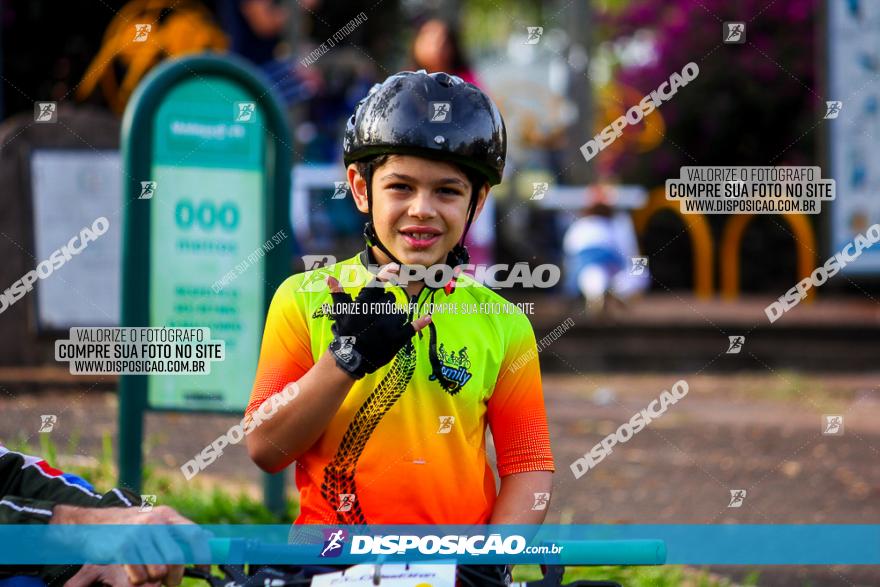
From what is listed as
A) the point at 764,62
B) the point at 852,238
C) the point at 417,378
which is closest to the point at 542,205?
the point at 764,62

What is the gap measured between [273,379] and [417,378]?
1.05ft

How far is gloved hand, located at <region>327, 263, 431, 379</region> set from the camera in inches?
116

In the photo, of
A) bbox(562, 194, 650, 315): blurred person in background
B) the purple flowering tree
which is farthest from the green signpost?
the purple flowering tree

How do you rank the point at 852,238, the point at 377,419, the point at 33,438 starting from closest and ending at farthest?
the point at 377,419, the point at 33,438, the point at 852,238

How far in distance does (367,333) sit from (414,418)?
0.37 meters

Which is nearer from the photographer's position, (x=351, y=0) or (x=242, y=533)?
(x=242, y=533)

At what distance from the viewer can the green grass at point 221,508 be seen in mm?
5199

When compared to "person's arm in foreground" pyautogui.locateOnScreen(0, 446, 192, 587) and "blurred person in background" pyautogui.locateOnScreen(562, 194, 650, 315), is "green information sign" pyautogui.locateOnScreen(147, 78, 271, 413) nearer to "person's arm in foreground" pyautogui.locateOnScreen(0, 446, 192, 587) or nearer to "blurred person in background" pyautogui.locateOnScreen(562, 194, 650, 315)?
"person's arm in foreground" pyautogui.locateOnScreen(0, 446, 192, 587)

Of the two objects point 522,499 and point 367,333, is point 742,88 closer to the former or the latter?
point 522,499

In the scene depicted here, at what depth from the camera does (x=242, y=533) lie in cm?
516

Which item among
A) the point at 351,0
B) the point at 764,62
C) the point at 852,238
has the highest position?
the point at 351,0

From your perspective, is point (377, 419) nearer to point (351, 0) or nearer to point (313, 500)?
point (313, 500)

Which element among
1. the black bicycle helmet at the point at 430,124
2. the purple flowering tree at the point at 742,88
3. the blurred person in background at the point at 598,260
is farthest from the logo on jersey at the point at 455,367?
the purple flowering tree at the point at 742,88

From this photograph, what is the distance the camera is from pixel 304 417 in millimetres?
3090
